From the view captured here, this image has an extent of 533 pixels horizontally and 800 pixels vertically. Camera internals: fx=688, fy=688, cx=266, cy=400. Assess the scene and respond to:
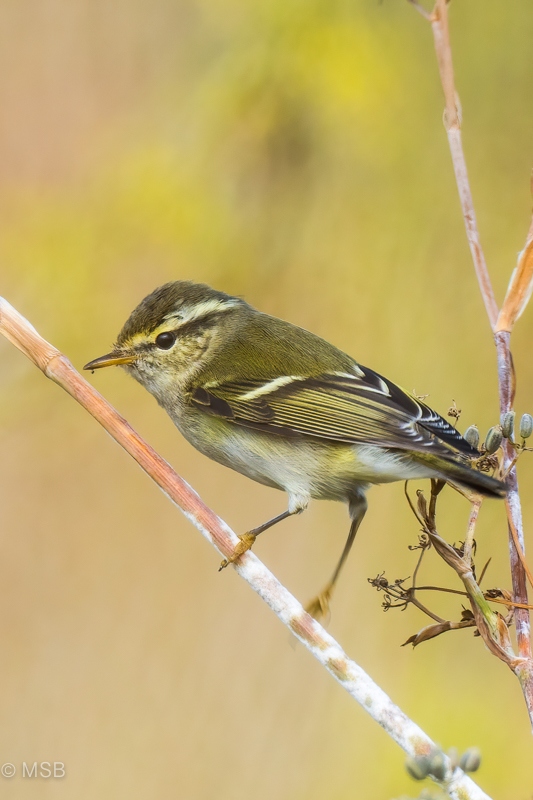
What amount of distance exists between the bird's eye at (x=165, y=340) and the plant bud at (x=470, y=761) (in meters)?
0.99

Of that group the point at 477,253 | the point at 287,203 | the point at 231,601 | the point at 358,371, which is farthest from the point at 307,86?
the point at 231,601

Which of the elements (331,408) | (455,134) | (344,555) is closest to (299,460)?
(331,408)

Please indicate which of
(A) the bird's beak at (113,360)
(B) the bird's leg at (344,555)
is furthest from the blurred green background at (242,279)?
(A) the bird's beak at (113,360)

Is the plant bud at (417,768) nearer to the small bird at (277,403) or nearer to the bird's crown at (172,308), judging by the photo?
the small bird at (277,403)

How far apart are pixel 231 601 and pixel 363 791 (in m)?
0.49

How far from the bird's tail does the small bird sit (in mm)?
45

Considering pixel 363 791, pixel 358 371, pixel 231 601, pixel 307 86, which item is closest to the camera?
pixel 358 371

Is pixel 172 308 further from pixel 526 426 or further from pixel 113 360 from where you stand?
pixel 526 426

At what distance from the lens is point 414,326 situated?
168 cm

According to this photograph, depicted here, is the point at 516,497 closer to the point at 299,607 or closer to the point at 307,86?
the point at 299,607

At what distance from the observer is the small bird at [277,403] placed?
115cm

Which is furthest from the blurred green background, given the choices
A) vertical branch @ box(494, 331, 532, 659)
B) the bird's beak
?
vertical branch @ box(494, 331, 532, 659)

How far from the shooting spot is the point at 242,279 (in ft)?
5.79

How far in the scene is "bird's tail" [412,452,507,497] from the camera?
0.74 metres
